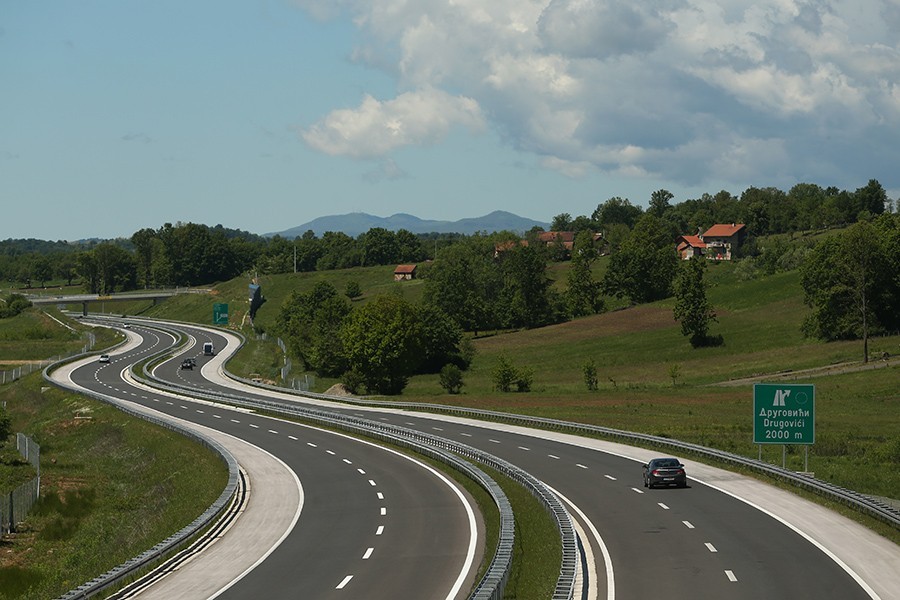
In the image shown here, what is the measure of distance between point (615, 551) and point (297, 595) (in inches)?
380

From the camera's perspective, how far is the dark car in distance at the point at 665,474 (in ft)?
140

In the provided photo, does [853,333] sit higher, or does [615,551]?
[853,333]

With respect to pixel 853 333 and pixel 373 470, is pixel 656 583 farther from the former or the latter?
pixel 853 333

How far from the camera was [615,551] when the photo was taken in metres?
30.5

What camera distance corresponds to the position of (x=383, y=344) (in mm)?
103875

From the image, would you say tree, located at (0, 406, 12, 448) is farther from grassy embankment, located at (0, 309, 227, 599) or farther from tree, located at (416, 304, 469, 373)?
tree, located at (416, 304, 469, 373)

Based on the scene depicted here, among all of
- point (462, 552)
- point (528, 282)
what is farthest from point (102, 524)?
point (528, 282)

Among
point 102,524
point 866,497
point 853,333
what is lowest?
point 102,524

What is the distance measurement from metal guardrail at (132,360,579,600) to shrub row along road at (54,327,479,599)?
1.17 m

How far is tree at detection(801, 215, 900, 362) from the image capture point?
10694cm

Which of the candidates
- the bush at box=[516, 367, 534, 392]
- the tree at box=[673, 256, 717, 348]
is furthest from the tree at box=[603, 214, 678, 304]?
the bush at box=[516, 367, 534, 392]

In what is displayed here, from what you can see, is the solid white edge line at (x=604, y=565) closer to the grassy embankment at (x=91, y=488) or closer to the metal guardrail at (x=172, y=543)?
the metal guardrail at (x=172, y=543)

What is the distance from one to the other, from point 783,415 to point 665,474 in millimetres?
7032

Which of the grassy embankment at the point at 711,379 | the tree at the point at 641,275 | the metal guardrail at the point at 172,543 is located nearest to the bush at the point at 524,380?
the grassy embankment at the point at 711,379
